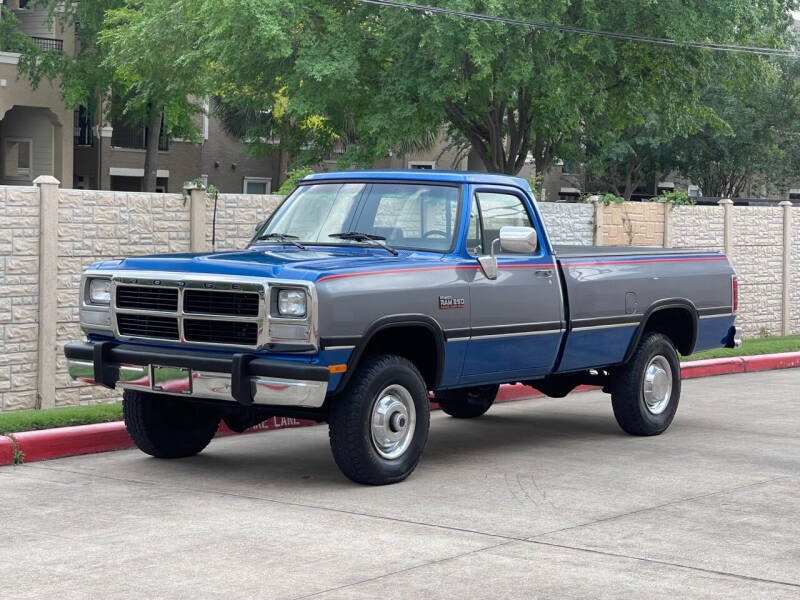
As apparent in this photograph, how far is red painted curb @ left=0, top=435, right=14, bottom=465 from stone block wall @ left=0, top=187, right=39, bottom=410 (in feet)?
8.19

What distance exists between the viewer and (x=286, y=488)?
916 centimetres

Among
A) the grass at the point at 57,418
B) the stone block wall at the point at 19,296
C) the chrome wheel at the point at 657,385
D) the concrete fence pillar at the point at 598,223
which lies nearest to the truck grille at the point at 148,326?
the grass at the point at 57,418

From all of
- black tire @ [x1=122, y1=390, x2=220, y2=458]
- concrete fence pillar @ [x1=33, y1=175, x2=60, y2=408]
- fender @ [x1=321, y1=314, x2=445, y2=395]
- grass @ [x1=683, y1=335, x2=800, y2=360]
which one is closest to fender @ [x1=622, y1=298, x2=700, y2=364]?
fender @ [x1=321, y1=314, x2=445, y2=395]

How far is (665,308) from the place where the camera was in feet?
39.3

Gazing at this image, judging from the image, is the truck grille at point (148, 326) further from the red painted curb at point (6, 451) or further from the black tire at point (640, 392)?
the black tire at point (640, 392)

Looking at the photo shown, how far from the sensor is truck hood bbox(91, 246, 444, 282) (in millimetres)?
8742

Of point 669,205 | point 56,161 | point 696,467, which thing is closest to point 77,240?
point 696,467

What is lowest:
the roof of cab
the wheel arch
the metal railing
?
the wheel arch

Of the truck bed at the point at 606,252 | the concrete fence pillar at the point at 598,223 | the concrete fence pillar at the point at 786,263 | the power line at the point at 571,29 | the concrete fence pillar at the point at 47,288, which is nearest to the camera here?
the truck bed at the point at 606,252

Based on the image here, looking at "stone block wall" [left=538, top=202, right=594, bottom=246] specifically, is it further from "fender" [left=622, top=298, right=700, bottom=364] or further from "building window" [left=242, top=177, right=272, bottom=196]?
"building window" [left=242, top=177, right=272, bottom=196]

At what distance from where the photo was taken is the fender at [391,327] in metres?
8.81

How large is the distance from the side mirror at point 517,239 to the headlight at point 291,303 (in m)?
1.91

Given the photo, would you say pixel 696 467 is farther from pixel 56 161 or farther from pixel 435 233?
pixel 56 161

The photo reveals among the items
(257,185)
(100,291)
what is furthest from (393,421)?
(257,185)
